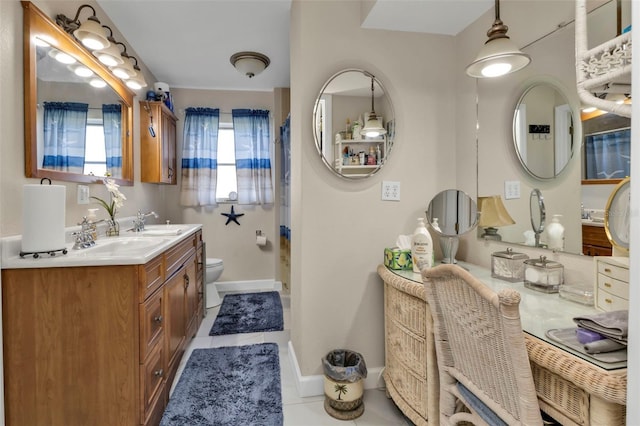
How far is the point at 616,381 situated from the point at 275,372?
73.5 inches

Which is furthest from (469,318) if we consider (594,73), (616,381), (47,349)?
(47,349)

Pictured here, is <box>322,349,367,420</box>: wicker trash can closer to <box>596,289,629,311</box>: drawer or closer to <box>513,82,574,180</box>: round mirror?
<box>596,289,629,311</box>: drawer

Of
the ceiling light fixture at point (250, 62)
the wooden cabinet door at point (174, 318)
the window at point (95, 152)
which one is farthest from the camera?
the ceiling light fixture at point (250, 62)

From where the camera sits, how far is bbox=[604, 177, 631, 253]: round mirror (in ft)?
3.75

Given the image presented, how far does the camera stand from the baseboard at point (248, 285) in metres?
4.01

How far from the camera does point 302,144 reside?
1915 millimetres

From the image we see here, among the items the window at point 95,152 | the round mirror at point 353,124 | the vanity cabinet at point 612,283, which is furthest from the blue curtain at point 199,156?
the vanity cabinet at point 612,283

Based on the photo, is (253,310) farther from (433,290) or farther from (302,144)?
(433,290)

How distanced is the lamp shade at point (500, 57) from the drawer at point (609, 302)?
95 cm

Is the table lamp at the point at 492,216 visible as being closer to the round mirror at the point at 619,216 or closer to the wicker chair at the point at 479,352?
the round mirror at the point at 619,216

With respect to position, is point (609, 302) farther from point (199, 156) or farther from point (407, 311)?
point (199, 156)

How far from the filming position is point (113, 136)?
2441 millimetres

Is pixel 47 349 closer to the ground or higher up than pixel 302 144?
closer to the ground

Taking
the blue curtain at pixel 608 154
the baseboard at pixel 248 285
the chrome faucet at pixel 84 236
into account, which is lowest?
the baseboard at pixel 248 285
